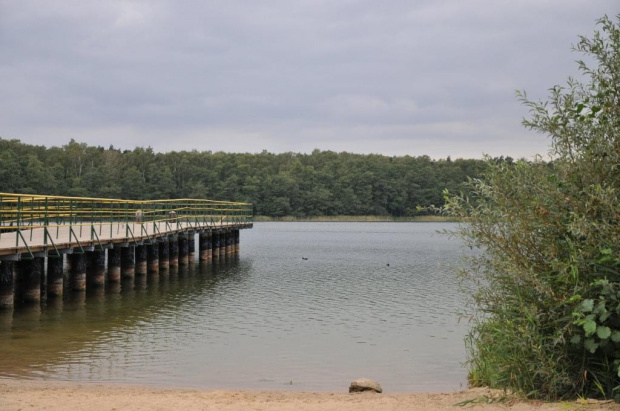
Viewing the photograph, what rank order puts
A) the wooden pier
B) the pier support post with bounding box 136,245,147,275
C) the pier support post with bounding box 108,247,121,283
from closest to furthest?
the wooden pier < the pier support post with bounding box 108,247,121,283 < the pier support post with bounding box 136,245,147,275

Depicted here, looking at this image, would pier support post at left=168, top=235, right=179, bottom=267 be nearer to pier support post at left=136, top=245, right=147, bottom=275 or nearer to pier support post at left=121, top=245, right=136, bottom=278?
pier support post at left=136, top=245, right=147, bottom=275

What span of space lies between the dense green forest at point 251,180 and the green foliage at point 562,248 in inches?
4347

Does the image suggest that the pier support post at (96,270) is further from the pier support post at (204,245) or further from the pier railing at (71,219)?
the pier support post at (204,245)

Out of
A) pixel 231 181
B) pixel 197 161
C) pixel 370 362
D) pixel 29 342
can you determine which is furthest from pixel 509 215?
pixel 197 161

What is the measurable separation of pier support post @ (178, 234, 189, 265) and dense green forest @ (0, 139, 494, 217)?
76984mm

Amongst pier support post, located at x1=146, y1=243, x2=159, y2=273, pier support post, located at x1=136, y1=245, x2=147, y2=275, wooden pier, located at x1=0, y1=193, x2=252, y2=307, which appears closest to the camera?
wooden pier, located at x1=0, y1=193, x2=252, y2=307

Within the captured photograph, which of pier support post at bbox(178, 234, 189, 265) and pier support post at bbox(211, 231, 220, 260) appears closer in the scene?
pier support post at bbox(178, 234, 189, 265)

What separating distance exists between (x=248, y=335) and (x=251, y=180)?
11201cm

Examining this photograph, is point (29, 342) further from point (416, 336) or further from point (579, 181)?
point (579, 181)

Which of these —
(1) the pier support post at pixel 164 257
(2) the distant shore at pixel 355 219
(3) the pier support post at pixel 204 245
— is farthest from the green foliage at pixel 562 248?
(2) the distant shore at pixel 355 219

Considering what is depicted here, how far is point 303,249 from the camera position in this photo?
2313 inches

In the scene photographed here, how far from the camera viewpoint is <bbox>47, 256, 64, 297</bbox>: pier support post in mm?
24500

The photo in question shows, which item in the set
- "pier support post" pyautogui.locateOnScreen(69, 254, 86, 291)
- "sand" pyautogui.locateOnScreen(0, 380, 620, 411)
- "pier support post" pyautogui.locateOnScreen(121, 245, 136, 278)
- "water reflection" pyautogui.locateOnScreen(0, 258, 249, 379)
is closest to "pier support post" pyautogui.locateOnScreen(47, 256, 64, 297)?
"water reflection" pyautogui.locateOnScreen(0, 258, 249, 379)

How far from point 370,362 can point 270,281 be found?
18.2 m
